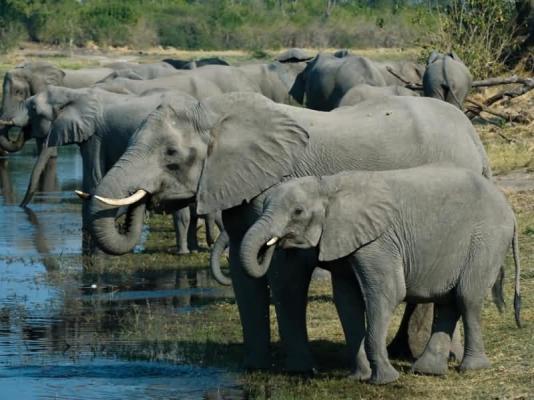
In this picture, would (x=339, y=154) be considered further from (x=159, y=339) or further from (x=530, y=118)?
(x=530, y=118)

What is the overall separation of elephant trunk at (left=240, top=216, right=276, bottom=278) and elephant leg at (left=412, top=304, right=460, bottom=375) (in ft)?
4.04

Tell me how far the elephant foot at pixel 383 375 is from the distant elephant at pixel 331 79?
1336 centimetres

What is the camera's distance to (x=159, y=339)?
10547 millimetres

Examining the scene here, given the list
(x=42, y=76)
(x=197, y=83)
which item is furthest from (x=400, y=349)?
(x=42, y=76)

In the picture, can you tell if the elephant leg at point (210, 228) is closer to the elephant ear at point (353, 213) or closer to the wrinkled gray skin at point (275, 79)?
the elephant ear at point (353, 213)

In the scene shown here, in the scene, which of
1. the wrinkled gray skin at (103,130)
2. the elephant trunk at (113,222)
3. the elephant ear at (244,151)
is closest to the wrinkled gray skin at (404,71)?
the wrinkled gray skin at (103,130)

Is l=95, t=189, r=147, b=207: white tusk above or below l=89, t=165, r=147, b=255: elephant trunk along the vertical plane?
above

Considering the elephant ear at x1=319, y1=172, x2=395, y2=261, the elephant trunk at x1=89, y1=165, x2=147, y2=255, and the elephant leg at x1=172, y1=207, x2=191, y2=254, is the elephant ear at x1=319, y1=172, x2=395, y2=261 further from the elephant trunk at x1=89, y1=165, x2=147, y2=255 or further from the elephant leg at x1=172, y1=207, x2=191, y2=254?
the elephant leg at x1=172, y1=207, x2=191, y2=254

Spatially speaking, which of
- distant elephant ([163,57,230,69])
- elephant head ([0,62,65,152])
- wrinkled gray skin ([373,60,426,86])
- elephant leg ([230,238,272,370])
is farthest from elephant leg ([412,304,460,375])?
distant elephant ([163,57,230,69])

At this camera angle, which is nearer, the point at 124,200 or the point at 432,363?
the point at 124,200

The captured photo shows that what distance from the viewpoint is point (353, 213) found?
840cm

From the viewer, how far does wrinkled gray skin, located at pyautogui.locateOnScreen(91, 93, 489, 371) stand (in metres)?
8.80

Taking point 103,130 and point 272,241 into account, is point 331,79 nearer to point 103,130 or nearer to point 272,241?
point 103,130

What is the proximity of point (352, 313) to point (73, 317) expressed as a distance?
3662mm
